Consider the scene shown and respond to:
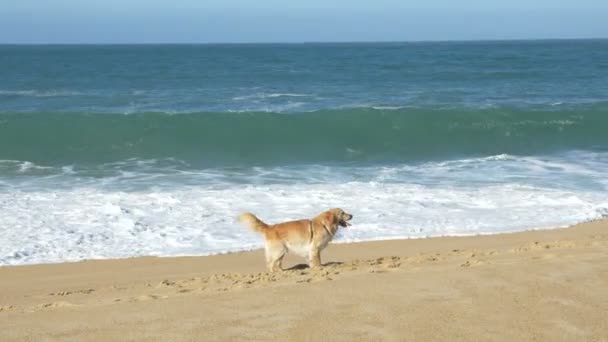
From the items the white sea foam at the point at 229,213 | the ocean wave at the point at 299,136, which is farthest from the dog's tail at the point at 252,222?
the ocean wave at the point at 299,136

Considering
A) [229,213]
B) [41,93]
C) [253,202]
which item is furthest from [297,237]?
[41,93]

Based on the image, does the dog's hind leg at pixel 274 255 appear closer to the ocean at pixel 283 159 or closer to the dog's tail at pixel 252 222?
the dog's tail at pixel 252 222

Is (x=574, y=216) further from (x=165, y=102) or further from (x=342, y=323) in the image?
(x=165, y=102)

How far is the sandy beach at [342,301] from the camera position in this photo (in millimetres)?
5301

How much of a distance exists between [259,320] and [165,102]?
2350cm

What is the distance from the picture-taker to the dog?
7.91 meters

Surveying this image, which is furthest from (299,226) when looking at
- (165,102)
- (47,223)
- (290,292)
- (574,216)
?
(165,102)

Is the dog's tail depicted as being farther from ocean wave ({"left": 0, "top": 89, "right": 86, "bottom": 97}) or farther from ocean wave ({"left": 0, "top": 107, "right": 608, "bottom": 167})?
ocean wave ({"left": 0, "top": 89, "right": 86, "bottom": 97})

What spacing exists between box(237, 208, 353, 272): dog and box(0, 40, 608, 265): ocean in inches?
72.6

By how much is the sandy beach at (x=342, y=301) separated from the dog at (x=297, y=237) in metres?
0.23

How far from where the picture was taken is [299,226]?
26.0 ft

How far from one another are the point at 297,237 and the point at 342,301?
6.78 ft

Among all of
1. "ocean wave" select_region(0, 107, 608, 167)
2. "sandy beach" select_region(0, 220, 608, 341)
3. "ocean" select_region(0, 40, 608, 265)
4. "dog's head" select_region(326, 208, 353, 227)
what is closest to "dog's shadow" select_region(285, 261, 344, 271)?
"sandy beach" select_region(0, 220, 608, 341)

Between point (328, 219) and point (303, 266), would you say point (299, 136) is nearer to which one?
point (303, 266)
